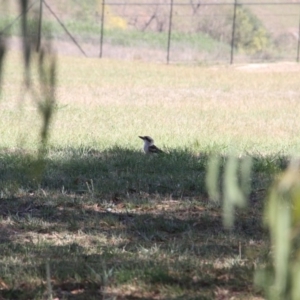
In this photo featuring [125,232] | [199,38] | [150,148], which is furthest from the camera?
[199,38]

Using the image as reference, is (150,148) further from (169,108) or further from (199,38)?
(199,38)

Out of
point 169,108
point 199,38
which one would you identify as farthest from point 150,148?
point 199,38

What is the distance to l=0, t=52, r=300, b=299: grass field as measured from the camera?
507cm

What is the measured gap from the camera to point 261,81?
27125mm

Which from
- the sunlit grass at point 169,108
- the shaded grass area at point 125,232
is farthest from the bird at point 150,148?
the sunlit grass at point 169,108

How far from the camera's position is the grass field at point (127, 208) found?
16.6ft

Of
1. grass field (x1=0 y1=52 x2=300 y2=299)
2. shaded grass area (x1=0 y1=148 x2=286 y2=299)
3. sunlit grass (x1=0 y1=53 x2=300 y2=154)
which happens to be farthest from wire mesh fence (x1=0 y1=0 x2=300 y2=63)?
shaded grass area (x1=0 y1=148 x2=286 y2=299)

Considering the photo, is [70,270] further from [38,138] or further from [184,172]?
[184,172]

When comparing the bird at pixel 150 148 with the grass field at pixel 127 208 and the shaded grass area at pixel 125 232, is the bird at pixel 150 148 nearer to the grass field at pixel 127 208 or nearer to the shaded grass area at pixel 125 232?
the grass field at pixel 127 208

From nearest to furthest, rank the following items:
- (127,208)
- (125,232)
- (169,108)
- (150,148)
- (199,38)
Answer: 1. (125,232)
2. (127,208)
3. (150,148)
4. (169,108)
5. (199,38)

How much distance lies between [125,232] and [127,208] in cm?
86

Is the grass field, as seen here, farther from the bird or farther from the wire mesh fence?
the wire mesh fence

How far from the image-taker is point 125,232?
6.53 meters

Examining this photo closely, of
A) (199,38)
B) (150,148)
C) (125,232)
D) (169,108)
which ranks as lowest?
(125,232)
